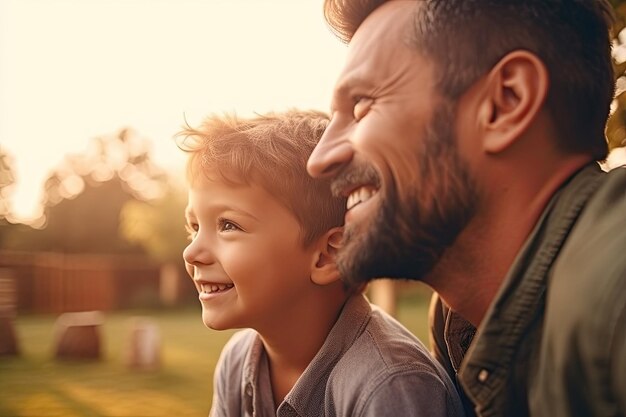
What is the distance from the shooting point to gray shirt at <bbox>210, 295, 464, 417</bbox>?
185 cm

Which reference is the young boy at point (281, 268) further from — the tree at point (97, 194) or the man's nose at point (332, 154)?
the tree at point (97, 194)

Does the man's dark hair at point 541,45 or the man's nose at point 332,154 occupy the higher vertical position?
the man's dark hair at point 541,45

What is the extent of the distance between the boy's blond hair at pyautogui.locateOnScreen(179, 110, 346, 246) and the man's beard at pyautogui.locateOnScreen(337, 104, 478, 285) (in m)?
0.75

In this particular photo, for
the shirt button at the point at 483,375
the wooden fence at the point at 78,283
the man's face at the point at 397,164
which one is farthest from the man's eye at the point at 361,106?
the wooden fence at the point at 78,283

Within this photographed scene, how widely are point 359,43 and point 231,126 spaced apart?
0.89m

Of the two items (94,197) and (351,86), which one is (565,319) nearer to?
(351,86)

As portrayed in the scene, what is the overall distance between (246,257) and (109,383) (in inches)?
217

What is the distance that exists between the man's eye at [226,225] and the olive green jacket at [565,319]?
1002 millimetres

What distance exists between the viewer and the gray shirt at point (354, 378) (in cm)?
185

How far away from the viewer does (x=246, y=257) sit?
7.04 feet

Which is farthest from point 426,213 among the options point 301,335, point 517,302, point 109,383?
point 109,383

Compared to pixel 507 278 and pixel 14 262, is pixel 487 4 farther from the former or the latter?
pixel 14 262

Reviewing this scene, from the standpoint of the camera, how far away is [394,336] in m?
2.12

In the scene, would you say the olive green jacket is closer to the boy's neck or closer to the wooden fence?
the boy's neck
